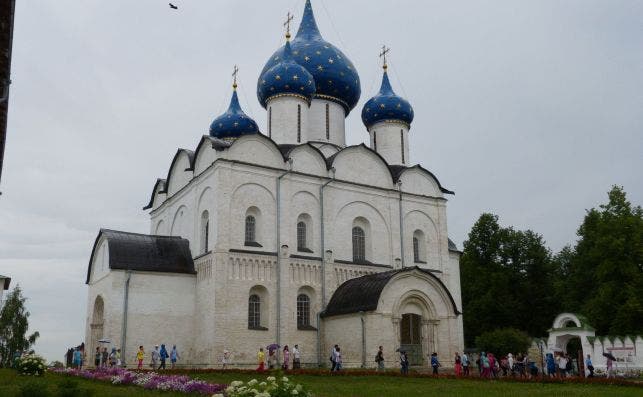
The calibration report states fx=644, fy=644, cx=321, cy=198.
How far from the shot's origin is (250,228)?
23.2m

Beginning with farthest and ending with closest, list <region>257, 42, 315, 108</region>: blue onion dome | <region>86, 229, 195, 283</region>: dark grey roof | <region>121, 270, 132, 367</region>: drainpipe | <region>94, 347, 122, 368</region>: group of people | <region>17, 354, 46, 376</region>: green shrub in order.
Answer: <region>257, 42, 315, 108</region>: blue onion dome < <region>86, 229, 195, 283</region>: dark grey roof < <region>121, 270, 132, 367</region>: drainpipe < <region>94, 347, 122, 368</region>: group of people < <region>17, 354, 46, 376</region>: green shrub

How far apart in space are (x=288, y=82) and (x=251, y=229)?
259 inches

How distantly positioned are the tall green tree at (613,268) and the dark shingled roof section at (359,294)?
8755 millimetres

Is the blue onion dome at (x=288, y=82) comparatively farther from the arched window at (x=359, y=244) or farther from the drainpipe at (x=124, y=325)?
the drainpipe at (x=124, y=325)

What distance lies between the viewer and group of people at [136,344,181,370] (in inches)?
813

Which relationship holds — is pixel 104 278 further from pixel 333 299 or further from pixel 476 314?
pixel 476 314

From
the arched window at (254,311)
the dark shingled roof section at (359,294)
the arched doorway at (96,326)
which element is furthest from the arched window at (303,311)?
the arched doorway at (96,326)

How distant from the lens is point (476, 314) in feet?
116

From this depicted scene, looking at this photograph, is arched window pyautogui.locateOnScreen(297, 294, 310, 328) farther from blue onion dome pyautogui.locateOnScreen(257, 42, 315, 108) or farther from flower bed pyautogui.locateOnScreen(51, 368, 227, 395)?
flower bed pyautogui.locateOnScreen(51, 368, 227, 395)

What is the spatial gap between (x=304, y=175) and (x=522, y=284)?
1750 centimetres

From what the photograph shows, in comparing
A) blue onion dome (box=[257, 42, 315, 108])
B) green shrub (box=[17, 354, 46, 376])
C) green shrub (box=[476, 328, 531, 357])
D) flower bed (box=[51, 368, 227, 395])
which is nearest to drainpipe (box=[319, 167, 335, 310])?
blue onion dome (box=[257, 42, 315, 108])

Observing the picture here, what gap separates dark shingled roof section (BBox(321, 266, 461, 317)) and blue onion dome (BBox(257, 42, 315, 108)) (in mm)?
8038

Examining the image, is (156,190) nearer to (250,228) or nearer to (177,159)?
(177,159)

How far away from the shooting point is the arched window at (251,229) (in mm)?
23094
